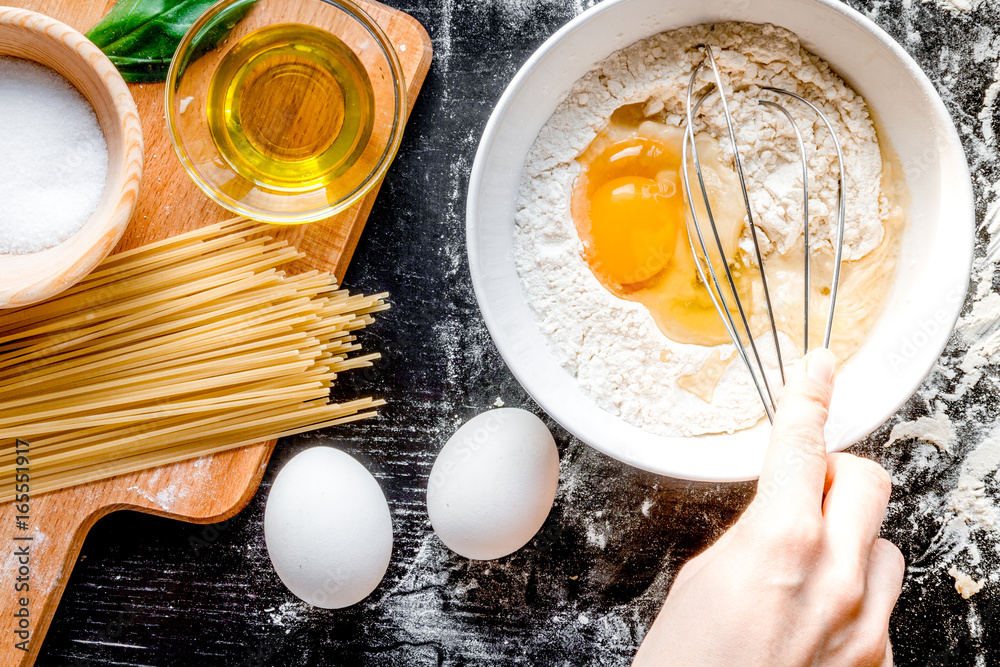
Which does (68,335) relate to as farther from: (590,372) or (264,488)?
(590,372)

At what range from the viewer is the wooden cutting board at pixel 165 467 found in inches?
35.8

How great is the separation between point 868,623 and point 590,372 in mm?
403

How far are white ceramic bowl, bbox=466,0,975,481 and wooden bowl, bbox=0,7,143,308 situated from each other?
0.42 m

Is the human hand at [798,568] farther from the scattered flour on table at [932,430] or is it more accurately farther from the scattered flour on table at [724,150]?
the scattered flour on table at [932,430]

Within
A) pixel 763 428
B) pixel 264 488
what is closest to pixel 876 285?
pixel 763 428

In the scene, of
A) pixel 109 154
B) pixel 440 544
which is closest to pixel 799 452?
pixel 440 544

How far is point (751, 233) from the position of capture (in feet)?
2.78

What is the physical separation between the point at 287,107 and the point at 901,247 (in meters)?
0.83

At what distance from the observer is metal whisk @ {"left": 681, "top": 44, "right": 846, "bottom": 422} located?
2.60 ft

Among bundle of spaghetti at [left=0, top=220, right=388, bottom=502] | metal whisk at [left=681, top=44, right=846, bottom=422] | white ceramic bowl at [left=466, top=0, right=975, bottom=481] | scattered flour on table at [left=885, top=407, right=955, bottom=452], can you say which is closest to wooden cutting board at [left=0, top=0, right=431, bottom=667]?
bundle of spaghetti at [left=0, top=220, right=388, bottom=502]

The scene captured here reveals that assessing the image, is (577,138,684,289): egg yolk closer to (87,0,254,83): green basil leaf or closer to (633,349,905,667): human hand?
(633,349,905,667): human hand

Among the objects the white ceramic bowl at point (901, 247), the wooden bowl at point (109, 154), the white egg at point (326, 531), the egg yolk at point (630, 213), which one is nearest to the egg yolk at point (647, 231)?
the egg yolk at point (630, 213)

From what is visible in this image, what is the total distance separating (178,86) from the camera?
876 millimetres

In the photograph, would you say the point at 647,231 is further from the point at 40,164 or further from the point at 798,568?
the point at 40,164
